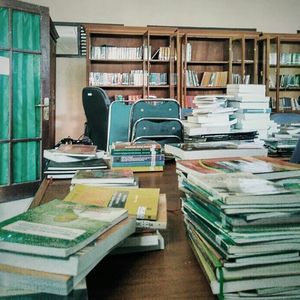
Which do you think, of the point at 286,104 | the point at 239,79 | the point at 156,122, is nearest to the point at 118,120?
the point at 156,122

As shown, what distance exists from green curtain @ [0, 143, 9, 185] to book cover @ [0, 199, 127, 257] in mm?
3215

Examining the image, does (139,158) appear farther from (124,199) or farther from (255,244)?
(255,244)

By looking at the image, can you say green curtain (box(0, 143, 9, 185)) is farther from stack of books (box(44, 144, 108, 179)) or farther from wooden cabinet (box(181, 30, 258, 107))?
wooden cabinet (box(181, 30, 258, 107))

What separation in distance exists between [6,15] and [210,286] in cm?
367

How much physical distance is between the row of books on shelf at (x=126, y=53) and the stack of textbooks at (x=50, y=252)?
5007 millimetres

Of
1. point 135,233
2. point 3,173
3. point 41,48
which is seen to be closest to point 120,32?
point 41,48

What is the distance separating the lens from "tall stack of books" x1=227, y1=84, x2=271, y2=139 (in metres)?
2.58

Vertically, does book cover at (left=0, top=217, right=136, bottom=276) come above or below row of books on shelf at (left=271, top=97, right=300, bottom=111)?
below

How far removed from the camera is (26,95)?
150 inches

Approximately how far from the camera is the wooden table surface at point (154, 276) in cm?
56

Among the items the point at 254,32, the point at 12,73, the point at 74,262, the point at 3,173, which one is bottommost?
the point at 3,173

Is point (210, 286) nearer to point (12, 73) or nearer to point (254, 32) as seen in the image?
point (12, 73)

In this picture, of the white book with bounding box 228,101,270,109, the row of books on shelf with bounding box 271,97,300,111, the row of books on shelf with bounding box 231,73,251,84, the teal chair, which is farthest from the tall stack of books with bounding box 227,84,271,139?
the row of books on shelf with bounding box 271,97,300,111

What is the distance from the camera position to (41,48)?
151 inches
